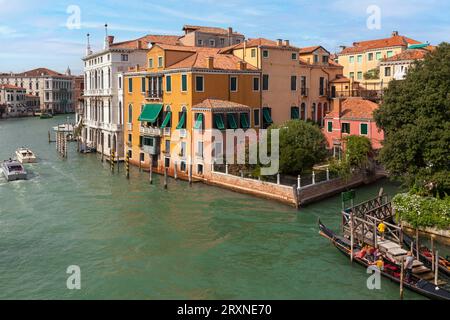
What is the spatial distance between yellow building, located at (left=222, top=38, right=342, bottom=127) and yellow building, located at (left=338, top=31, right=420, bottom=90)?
3874 mm

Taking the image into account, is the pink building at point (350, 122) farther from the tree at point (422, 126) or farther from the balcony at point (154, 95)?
the balcony at point (154, 95)

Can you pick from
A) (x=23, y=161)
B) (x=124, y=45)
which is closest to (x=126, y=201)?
(x=23, y=161)

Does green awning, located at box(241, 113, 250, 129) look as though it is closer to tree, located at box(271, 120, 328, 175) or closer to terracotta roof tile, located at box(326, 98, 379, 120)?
tree, located at box(271, 120, 328, 175)

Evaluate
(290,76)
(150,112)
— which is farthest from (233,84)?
(290,76)

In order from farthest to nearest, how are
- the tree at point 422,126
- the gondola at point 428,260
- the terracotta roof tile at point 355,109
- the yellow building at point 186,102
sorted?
the terracotta roof tile at point 355,109
the yellow building at point 186,102
the tree at point 422,126
the gondola at point 428,260

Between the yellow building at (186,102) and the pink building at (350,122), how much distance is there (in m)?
4.41

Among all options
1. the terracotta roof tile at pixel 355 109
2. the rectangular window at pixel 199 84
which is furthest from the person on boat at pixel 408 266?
the rectangular window at pixel 199 84

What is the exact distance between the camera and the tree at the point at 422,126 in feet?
56.9

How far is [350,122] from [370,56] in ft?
48.5

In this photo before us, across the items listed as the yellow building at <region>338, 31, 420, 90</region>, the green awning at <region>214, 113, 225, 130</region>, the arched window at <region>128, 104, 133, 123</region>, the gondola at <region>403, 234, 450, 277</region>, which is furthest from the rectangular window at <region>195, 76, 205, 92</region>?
the yellow building at <region>338, 31, 420, 90</region>

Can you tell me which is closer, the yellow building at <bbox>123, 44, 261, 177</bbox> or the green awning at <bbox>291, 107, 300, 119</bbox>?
the yellow building at <bbox>123, 44, 261, 177</bbox>

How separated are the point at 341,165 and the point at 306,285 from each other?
36.1 ft

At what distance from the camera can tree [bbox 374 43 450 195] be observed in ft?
56.9
